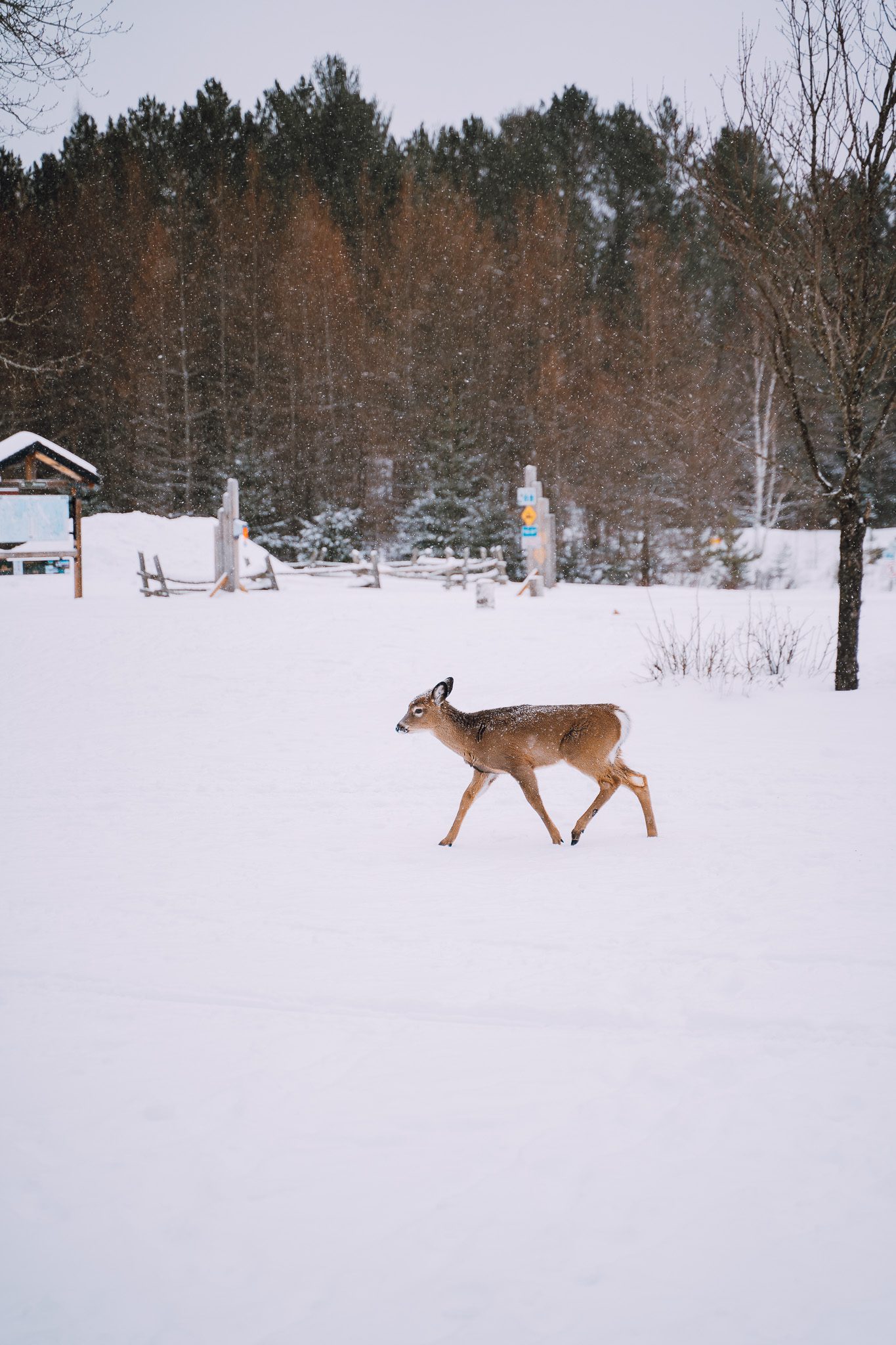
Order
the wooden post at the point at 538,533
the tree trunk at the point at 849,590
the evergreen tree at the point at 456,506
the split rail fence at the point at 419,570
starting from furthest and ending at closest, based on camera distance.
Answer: the evergreen tree at the point at 456,506
the split rail fence at the point at 419,570
the wooden post at the point at 538,533
the tree trunk at the point at 849,590

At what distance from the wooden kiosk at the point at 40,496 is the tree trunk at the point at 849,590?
14.5 meters

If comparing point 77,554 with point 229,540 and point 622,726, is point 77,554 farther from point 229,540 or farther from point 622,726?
point 622,726

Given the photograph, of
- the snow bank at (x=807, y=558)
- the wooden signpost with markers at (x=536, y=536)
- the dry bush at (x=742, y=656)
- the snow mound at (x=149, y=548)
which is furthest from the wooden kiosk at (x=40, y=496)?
the snow bank at (x=807, y=558)

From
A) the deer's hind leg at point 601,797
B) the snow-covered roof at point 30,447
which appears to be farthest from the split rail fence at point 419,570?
the deer's hind leg at point 601,797

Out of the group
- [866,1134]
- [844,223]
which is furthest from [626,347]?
[866,1134]

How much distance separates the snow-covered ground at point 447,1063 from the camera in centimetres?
270

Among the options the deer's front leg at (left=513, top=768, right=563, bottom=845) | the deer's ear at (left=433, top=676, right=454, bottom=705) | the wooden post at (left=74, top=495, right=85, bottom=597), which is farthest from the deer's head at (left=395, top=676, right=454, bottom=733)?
the wooden post at (left=74, top=495, right=85, bottom=597)

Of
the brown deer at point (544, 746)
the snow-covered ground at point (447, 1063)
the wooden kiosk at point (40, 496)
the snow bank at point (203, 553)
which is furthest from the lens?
the snow bank at point (203, 553)

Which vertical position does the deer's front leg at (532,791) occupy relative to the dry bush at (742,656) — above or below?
below

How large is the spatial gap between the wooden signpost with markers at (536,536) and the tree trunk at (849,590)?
1152cm

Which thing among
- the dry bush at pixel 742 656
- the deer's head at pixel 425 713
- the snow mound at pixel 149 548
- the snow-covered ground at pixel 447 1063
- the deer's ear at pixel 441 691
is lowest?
→ the snow-covered ground at pixel 447 1063

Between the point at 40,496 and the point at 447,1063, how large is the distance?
61.8 feet

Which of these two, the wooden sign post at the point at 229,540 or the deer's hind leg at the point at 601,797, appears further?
the wooden sign post at the point at 229,540

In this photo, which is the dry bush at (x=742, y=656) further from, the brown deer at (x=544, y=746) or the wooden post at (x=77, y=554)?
the wooden post at (x=77, y=554)
